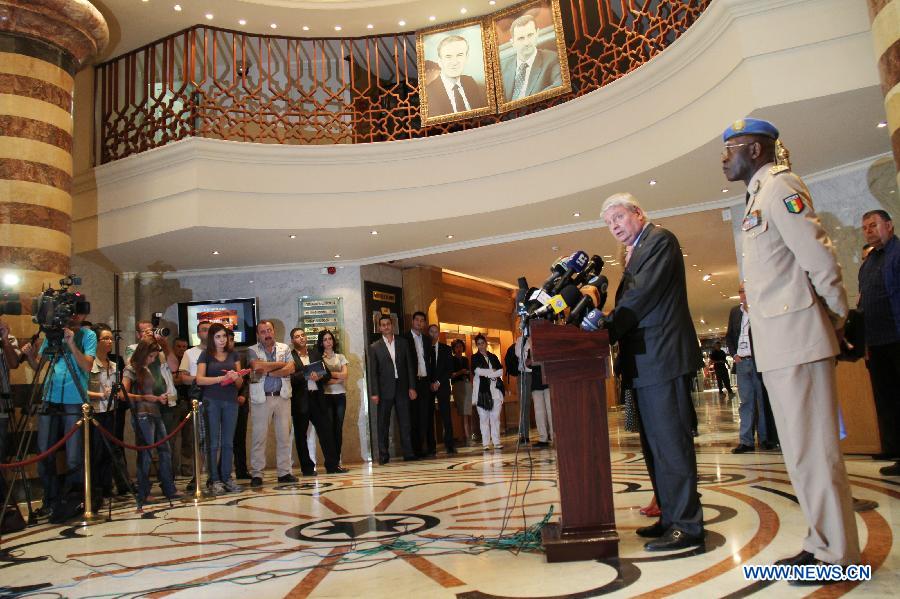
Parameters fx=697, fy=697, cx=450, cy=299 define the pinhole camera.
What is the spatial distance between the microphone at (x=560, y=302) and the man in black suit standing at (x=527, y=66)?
209 inches

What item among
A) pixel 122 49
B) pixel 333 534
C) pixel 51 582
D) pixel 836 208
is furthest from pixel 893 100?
pixel 122 49

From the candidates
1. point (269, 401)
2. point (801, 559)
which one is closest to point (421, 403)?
point (269, 401)

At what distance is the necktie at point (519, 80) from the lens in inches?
313

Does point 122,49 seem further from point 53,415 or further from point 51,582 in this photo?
point 51,582

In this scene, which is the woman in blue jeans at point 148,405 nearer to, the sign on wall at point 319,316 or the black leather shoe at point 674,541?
the sign on wall at point 319,316

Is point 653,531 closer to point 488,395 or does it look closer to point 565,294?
point 565,294

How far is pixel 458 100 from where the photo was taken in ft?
27.1

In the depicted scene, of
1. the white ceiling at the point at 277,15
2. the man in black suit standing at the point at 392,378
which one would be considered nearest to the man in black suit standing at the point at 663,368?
the man in black suit standing at the point at 392,378

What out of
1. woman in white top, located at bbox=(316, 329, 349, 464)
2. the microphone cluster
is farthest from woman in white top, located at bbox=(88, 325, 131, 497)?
the microphone cluster

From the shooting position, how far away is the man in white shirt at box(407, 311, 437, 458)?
29.4 ft

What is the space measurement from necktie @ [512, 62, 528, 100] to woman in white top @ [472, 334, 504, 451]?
3290mm

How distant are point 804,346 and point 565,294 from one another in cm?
94

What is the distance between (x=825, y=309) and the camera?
2309 mm

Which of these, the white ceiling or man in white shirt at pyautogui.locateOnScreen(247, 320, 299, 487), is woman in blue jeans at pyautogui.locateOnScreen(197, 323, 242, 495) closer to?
man in white shirt at pyautogui.locateOnScreen(247, 320, 299, 487)
